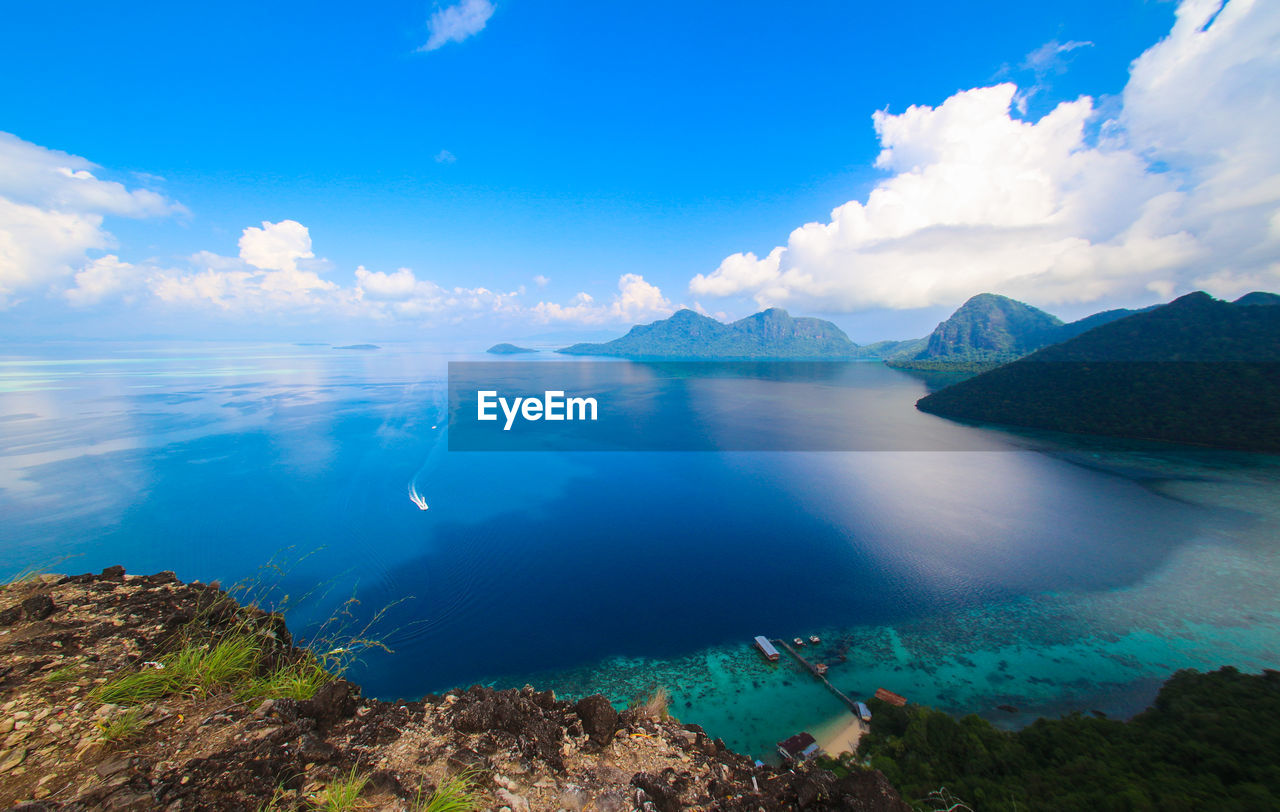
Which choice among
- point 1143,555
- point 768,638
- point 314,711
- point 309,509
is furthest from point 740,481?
point 314,711

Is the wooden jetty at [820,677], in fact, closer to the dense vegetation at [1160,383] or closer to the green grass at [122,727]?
the green grass at [122,727]

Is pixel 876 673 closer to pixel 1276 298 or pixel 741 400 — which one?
pixel 741 400

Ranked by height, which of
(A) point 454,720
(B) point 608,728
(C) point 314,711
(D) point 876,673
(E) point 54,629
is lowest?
(D) point 876,673

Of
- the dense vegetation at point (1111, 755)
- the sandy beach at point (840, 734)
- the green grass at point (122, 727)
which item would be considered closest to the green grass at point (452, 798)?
the green grass at point (122, 727)

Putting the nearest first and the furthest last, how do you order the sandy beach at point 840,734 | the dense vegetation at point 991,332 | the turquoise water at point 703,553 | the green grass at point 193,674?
the green grass at point 193,674, the sandy beach at point 840,734, the turquoise water at point 703,553, the dense vegetation at point 991,332

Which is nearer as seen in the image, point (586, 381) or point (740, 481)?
point (740, 481)

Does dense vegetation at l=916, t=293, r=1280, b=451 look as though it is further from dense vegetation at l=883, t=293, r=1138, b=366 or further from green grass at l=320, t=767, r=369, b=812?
green grass at l=320, t=767, r=369, b=812
